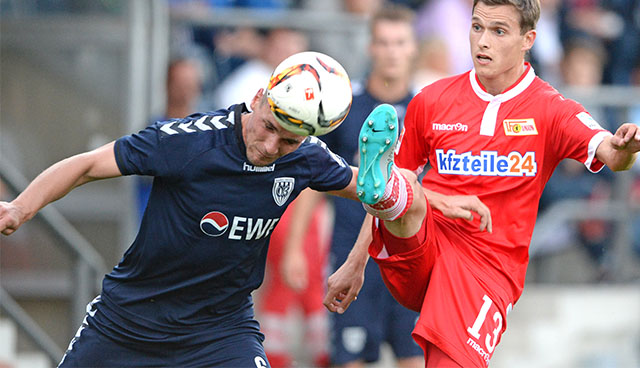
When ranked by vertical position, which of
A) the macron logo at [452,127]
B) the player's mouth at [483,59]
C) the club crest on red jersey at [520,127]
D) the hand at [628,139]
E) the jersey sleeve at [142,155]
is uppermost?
the player's mouth at [483,59]

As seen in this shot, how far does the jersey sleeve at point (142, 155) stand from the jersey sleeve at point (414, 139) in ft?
4.53

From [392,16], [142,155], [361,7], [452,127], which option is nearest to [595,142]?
[452,127]

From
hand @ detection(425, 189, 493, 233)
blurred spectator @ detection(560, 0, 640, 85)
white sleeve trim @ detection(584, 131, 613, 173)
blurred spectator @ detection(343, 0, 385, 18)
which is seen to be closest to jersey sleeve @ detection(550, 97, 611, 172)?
white sleeve trim @ detection(584, 131, 613, 173)

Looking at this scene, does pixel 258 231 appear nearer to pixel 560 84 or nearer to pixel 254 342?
pixel 254 342

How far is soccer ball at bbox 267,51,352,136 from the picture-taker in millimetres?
4410

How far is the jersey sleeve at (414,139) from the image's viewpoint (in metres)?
5.41

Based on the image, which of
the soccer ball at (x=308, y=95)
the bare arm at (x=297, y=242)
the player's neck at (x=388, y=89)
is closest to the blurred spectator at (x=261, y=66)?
the bare arm at (x=297, y=242)

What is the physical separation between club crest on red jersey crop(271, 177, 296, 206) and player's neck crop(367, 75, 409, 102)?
8.92ft

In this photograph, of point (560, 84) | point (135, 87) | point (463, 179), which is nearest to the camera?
point (463, 179)

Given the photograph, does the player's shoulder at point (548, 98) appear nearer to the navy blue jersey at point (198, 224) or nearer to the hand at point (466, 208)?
the hand at point (466, 208)

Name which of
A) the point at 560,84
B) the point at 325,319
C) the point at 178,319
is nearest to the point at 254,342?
the point at 178,319

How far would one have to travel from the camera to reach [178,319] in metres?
4.94

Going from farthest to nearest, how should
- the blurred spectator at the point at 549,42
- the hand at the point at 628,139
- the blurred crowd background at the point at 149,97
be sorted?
the blurred spectator at the point at 549,42, the blurred crowd background at the point at 149,97, the hand at the point at 628,139

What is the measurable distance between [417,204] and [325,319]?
4.71 m
